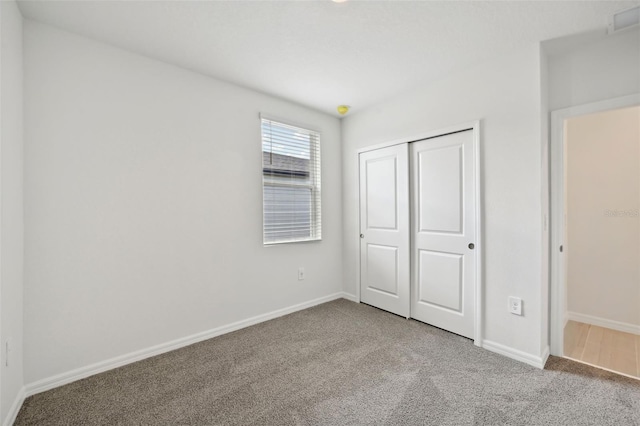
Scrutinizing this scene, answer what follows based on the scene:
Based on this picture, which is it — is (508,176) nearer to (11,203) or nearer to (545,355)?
(545,355)

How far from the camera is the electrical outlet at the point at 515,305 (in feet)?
7.48

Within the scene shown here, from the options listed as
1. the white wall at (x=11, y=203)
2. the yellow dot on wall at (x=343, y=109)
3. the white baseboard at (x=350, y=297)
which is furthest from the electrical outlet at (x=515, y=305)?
the white wall at (x=11, y=203)

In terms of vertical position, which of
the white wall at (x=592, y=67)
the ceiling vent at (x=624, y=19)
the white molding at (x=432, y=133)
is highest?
the ceiling vent at (x=624, y=19)

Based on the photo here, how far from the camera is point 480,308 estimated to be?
2.49 metres

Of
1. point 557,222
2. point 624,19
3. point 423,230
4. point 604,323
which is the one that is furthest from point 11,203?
point 604,323

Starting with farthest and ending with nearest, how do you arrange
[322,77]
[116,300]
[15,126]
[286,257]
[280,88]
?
1. [286,257]
2. [280,88]
3. [322,77]
4. [116,300]
5. [15,126]

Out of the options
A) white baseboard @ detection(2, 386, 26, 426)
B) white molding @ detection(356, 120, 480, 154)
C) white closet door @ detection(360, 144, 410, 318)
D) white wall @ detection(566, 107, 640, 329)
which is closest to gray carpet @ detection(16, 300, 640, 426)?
white baseboard @ detection(2, 386, 26, 426)

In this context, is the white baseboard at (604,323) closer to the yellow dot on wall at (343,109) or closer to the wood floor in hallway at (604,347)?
the wood floor in hallway at (604,347)

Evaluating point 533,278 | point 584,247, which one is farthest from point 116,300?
point 584,247

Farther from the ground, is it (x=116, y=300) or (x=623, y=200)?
(x=623, y=200)

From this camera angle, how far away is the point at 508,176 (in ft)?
7.68

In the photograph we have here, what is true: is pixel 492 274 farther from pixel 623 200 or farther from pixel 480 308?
pixel 623 200

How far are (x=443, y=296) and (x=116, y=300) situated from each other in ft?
9.44

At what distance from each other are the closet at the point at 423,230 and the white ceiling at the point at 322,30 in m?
0.78
